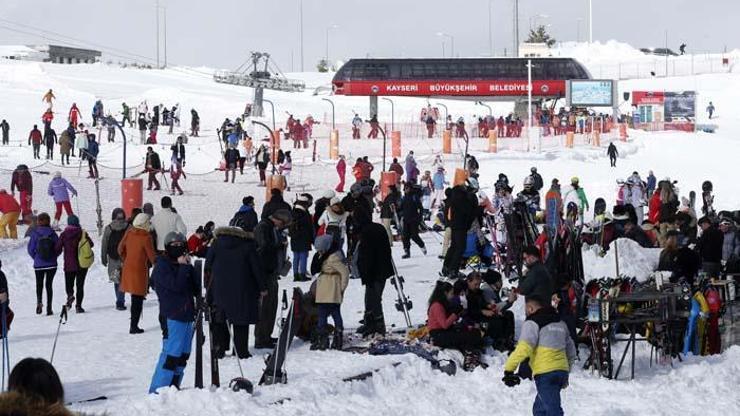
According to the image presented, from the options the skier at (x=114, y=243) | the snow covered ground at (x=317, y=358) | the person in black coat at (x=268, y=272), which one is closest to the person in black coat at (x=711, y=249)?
the snow covered ground at (x=317, y=358)

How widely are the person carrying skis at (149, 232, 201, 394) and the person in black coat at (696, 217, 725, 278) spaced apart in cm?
747

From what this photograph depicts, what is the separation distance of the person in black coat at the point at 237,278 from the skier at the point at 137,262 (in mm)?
2143

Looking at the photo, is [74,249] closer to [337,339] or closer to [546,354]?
[337,339]

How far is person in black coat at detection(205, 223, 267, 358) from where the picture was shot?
40.7 feet

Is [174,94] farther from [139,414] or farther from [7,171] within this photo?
[139,414]

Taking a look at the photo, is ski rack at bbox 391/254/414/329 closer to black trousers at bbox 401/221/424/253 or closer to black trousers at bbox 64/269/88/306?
black trousers at bbox 64/269/88/306

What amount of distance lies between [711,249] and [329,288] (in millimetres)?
5710

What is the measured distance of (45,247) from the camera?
15594mm

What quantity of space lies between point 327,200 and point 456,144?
2601cm

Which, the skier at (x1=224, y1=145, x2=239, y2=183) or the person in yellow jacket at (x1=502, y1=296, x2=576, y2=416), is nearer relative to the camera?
the person in yellow jacket at (x1=502, y1=296, x2=576, y2=416)

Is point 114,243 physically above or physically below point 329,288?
above

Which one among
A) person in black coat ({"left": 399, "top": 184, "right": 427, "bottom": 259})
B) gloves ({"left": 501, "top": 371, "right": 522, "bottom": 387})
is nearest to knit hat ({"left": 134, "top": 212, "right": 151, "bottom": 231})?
gloves ({"left": 501, "top": 371, "right": 522, "bottom": 387})

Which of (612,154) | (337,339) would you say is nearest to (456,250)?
(337,339)

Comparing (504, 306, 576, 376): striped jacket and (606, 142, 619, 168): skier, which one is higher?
(606, 142, 619, 168): skier
